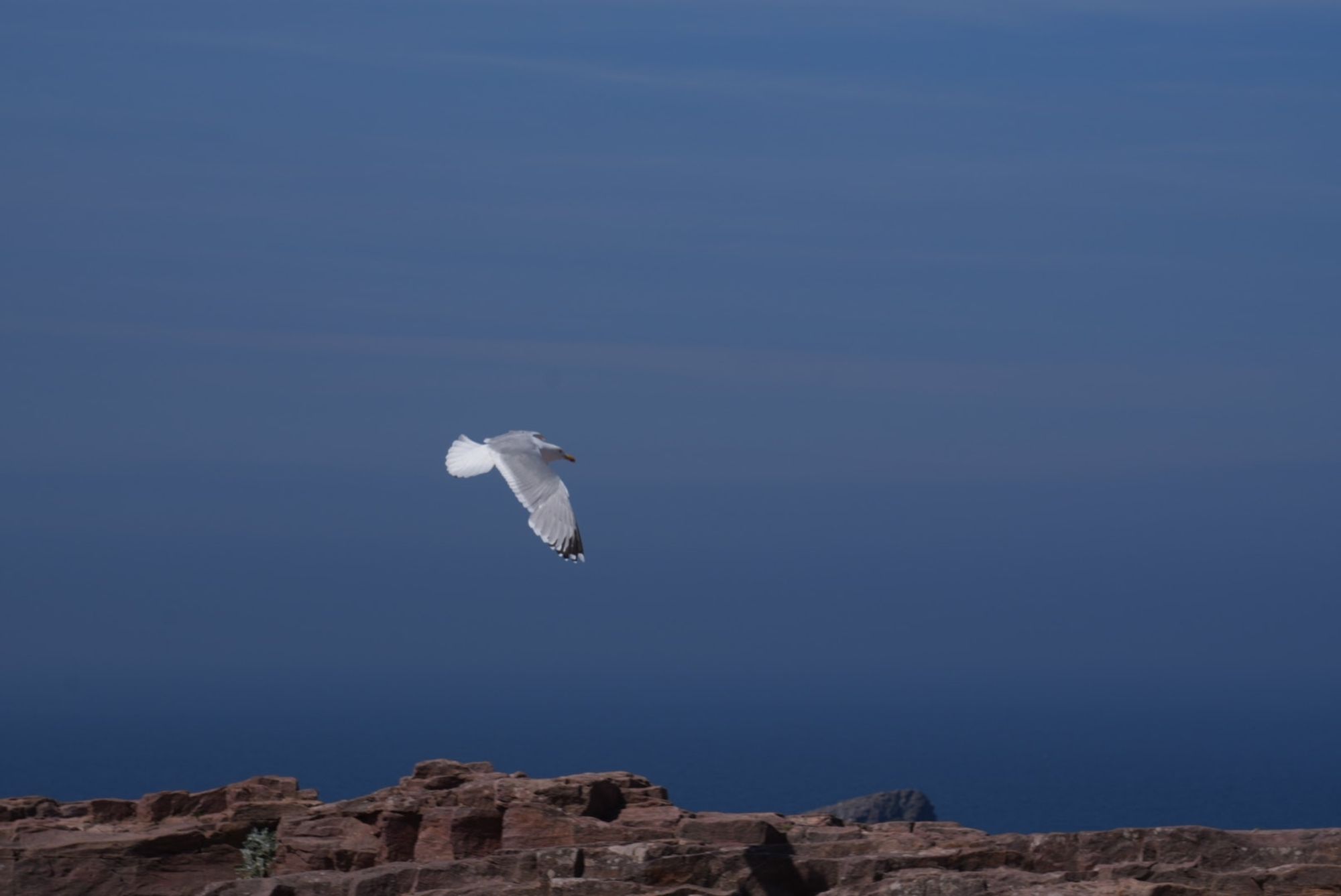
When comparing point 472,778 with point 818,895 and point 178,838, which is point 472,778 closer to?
point 178,838

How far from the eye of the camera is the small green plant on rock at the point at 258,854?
25938 millimetres

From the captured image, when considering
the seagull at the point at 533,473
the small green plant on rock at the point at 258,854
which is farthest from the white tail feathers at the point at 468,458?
the small green plant on rock at the point at 258,854

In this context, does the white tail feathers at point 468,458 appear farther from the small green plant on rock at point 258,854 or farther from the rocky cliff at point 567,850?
the small green plant on rock at point 258,854

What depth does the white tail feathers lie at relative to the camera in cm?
2536

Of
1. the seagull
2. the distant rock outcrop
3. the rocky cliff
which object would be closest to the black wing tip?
the seagull

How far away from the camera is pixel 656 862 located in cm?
2155

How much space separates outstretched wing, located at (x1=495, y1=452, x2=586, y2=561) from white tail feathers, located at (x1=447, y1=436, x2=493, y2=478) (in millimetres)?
210

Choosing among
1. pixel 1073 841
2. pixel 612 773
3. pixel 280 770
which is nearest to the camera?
pixel 1073 841

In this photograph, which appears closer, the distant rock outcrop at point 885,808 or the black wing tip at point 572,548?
the black wing tip at point 572,548

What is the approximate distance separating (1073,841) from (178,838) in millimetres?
13538

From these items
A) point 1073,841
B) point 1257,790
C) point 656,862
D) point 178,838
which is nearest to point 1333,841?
point 1073,841

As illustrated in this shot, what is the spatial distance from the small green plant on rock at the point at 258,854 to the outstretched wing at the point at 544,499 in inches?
255

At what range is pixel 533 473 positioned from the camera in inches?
1005

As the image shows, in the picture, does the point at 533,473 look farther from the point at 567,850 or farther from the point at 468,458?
the point at 567,850
